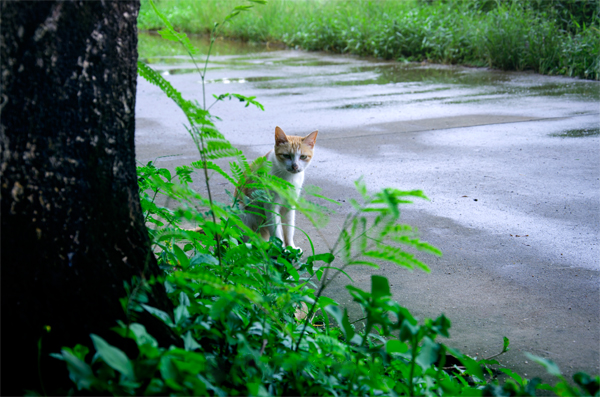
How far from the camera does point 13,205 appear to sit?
1.41 m

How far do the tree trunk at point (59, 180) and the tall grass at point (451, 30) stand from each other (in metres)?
10.5

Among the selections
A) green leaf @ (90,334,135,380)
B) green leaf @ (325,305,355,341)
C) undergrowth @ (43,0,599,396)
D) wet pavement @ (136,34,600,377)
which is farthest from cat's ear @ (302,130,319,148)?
green leaf @ (90,334,135,380)

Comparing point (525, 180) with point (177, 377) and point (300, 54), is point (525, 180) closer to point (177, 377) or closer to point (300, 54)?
point (177, 377)

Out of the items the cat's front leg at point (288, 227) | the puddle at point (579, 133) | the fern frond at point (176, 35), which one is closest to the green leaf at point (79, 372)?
the fern frond at point (176, 35)

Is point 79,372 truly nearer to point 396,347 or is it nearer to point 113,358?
point 113,358

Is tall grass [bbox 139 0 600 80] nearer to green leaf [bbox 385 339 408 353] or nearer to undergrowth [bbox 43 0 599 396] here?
undergrowth [bbox 43 0 599 396]

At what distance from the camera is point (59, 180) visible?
146 cm

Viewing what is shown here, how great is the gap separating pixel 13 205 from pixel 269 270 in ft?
2.95

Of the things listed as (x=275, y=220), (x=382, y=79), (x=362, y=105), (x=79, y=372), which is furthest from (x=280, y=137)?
(x=382, y=79)

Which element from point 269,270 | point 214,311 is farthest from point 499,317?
point 214,311

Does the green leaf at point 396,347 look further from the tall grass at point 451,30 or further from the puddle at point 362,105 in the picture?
the tall grass at point 451,30

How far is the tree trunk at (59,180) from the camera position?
1.41 metres

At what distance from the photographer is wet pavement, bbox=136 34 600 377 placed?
8.98ft

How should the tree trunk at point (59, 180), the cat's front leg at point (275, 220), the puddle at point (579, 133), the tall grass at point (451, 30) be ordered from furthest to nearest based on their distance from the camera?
the tall grass at point (451, 30) < the puddle at point (579, 133) < the cat's front leg at point (275, 220) < the tree trunk at point (59, 180)
